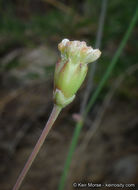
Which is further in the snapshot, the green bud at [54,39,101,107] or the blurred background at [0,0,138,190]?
the blurred background at [0,0,138,190]

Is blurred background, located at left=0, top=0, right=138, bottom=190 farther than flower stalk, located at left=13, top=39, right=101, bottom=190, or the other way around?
blurred background, located at left=0, top=0, right=138, bottom=190

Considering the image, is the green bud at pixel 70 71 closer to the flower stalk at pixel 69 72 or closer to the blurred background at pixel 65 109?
the flower stalk at pixel 69 72

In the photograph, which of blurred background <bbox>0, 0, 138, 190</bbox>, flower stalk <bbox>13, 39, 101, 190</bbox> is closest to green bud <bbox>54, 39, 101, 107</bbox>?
flower stalk <bbox>13, 39, 101, 190</bbox>

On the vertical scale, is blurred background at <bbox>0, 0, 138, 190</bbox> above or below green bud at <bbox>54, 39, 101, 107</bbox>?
above

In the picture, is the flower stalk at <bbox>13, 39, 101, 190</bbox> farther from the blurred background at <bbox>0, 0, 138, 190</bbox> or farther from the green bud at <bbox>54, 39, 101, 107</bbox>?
the blurred background at <bbox>0, 0, 138, 190</bbox>

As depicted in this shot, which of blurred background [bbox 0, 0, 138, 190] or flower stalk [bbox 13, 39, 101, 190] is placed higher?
blurred background [bbox 0, 0, 138, 190]

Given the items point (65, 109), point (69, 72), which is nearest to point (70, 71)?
point (69, 72)

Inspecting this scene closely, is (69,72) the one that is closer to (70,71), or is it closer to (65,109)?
(70,71)
